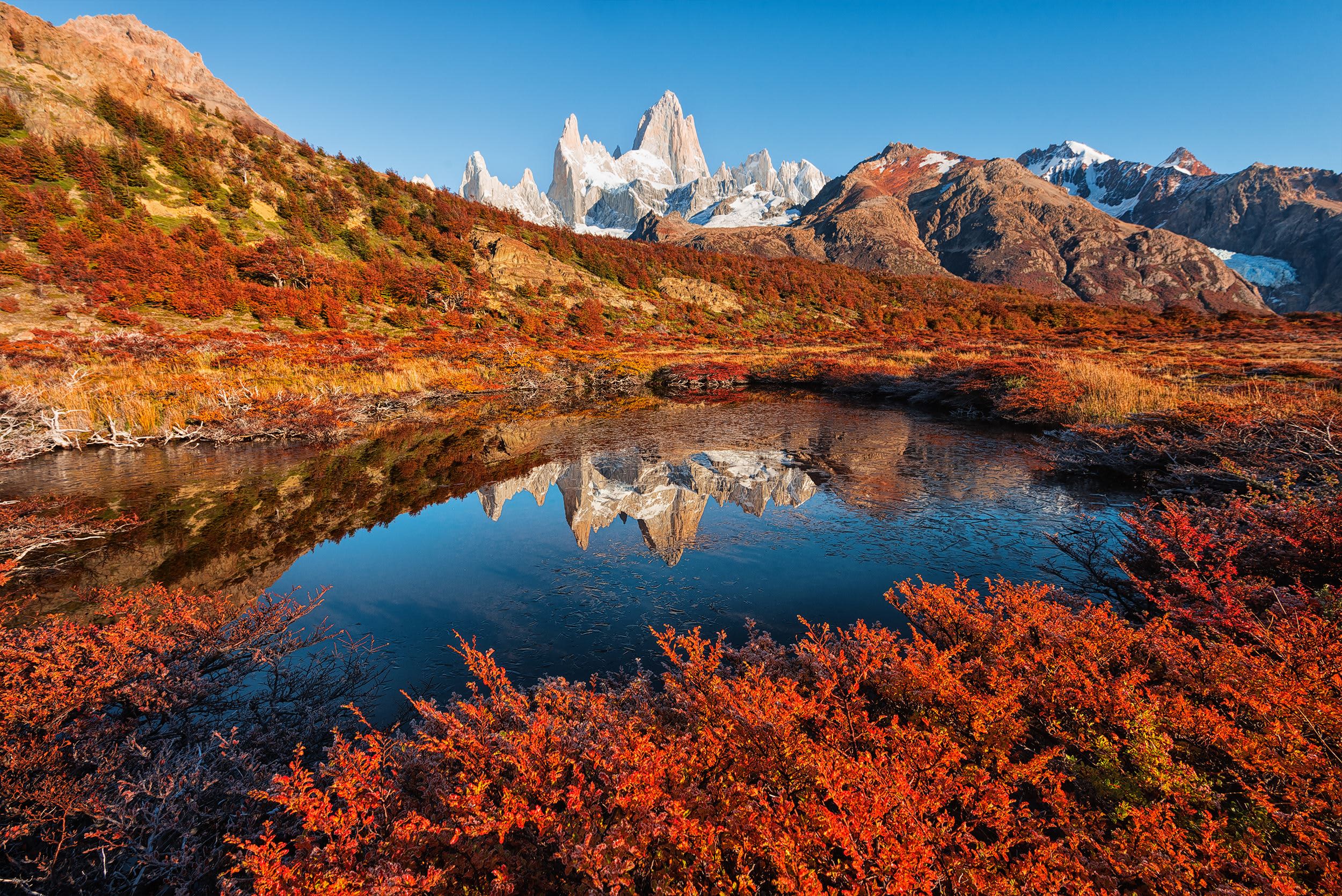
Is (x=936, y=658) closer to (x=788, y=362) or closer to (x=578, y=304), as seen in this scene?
(x=788, y=362)

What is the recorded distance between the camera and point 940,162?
166500mm

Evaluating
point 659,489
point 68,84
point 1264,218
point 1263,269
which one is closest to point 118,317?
point 659,489

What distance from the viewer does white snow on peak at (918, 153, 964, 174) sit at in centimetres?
16088

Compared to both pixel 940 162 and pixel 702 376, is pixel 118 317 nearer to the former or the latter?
pixel 702 376

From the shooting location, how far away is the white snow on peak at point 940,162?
6334 inches

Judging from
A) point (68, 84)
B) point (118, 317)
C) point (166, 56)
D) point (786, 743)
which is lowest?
point (786, 743)

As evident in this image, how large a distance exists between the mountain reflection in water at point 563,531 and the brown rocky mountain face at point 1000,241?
126 m

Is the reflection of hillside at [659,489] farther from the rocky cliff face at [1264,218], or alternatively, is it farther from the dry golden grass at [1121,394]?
the rocky cliff face at [1264,218]

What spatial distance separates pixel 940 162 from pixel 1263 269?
90.1m

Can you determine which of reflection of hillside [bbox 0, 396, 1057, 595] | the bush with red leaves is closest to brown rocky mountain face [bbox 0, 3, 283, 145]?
reflection of hillside [bbox 0, 396, 1057, 595]

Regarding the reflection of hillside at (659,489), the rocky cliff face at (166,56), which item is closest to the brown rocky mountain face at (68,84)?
the reflection of hillside at (659,489)

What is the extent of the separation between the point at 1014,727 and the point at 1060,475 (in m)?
10.4

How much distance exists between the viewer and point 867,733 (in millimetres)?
2965

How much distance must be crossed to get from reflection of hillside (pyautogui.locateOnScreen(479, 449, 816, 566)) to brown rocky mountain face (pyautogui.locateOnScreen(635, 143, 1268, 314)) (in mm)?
125994
